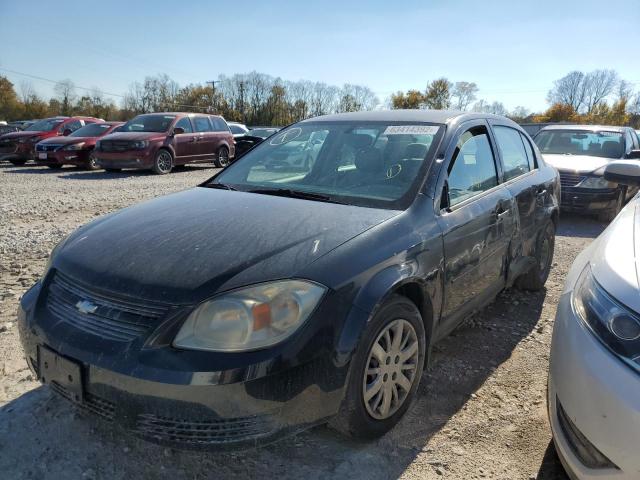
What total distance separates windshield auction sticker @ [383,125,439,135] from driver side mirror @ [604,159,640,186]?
1.62 m

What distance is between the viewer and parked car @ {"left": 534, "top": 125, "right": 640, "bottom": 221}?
24.2 feet

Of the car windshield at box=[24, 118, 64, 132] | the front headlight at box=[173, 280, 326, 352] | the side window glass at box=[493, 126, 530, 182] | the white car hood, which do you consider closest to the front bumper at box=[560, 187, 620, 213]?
the side window glass at box=[493, 126, 530, 182]

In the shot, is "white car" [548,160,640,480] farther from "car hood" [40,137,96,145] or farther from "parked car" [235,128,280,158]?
"car hood" [40,137,96,145]

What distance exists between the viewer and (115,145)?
12.5 m

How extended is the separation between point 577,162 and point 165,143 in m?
10.0

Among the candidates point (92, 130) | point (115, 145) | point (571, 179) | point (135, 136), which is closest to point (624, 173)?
point (571, 179)

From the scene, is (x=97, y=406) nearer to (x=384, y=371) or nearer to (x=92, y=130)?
(x=384, y=371)

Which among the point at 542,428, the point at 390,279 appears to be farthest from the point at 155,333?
the point at 542,428

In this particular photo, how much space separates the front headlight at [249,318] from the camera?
5.90ft

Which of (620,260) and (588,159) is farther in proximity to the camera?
(588,159)

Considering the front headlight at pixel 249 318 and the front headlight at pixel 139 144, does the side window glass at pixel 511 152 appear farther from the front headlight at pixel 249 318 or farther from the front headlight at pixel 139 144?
the front headlight at pixel 139 144

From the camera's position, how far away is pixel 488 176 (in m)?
3.29

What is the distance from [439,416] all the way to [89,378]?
173 cm

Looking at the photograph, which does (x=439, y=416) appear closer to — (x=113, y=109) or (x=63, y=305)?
(x=63, y=305)
